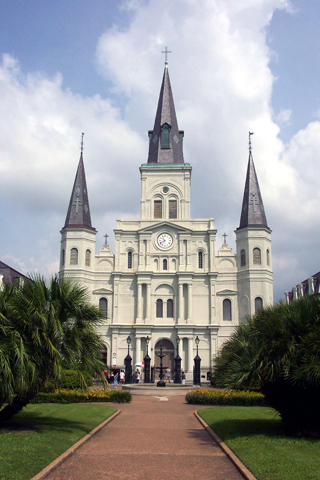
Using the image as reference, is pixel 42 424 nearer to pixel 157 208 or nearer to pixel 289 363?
pixel 289 363

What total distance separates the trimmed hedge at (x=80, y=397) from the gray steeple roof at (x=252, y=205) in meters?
34.2

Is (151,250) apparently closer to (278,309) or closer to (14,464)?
(278,309)

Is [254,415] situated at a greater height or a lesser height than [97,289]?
lesser

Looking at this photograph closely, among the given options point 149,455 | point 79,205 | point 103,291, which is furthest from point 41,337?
point 79,205

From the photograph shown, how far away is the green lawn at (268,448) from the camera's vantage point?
385 inches

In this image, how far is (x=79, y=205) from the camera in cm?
5762

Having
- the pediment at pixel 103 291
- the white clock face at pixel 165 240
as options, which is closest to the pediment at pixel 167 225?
the white clock face at pixel 165 240

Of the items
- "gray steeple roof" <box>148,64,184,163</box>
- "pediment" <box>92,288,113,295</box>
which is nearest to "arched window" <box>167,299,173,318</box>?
"pediment" <box>92,288,113,295</box>

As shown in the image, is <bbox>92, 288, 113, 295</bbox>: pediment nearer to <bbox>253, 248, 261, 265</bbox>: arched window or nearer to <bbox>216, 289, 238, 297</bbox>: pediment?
<bbox>216, 289, 238, 297</bbox>: pediment

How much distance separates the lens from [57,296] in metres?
15.3

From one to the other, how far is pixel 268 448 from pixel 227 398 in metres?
12.4

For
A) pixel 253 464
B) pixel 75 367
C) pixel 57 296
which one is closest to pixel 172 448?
pixel 253 464

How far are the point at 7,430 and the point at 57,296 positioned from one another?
167 inches

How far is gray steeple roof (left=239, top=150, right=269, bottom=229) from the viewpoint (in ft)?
184
